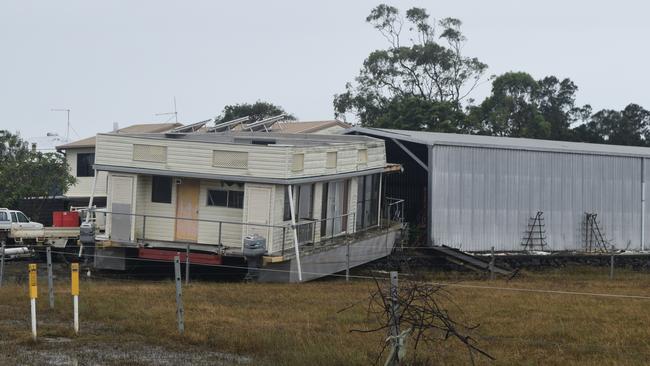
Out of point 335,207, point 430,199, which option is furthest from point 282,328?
point 430,199

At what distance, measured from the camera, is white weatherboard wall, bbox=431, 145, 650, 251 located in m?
34.2

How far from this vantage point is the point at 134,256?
88.4 feet

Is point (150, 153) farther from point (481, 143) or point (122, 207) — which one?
point (481, 143)

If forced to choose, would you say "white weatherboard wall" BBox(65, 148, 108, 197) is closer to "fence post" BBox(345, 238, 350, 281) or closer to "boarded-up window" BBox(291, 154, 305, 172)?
"fence post" BBox(345, 238, 350, 281)

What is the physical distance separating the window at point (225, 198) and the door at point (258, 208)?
2.32 ft

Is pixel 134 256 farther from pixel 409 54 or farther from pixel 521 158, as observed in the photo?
pixel 409 54

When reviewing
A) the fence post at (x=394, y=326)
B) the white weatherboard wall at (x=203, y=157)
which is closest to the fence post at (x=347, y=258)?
the white weatherboard wall at (x=203, y=157)

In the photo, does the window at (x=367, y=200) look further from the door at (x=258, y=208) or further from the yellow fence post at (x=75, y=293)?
the yellow fence post at (x=75, y=293)

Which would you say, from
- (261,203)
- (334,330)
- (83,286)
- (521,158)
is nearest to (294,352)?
(334,330)

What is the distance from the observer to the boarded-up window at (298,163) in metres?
26.1

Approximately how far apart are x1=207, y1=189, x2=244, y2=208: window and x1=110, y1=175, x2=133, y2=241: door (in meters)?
2.06

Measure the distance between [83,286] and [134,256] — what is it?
4.38m

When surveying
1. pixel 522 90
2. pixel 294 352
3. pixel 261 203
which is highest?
pixel 522 90

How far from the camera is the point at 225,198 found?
2697 centimetres
